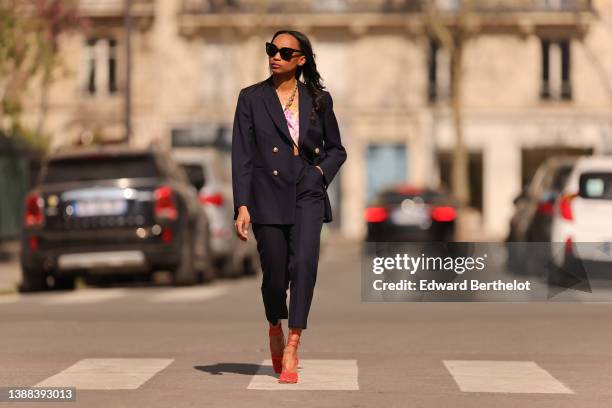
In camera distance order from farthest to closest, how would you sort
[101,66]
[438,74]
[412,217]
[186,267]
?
[438,74] → [101,66] → [412,217] → [186,267]

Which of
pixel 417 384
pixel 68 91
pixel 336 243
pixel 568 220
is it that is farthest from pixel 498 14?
pixel 417 384

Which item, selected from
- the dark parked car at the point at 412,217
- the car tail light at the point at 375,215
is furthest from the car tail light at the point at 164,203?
the car tail light at the point at 375,215

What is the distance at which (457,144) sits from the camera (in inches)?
2007

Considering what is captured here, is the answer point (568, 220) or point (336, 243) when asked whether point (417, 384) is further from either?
point (336, 243)

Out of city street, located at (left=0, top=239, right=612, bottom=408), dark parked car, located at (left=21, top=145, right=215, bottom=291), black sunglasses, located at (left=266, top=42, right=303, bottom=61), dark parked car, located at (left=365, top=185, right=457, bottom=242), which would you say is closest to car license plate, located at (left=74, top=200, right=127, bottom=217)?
dark parked car, located at (left=21, top=145, right=215, bottom=291)

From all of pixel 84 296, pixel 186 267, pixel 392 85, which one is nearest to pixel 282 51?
pixel 84 296

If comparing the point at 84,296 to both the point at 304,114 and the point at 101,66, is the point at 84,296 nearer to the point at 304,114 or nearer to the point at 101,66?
the point at 304,114

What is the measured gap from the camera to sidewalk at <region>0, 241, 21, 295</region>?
23.3m

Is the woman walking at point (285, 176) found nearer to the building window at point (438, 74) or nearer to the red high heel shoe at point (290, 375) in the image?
the red high heel shoe at point (290, 375)

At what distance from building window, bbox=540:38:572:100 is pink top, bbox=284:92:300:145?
45316mm

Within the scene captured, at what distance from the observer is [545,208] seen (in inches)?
936

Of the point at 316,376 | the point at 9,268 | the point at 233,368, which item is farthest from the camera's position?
the point at 9,268

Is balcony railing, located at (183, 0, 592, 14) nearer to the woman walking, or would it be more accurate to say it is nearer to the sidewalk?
the sidewalk

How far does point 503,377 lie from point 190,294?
→ 1005 centimetres
